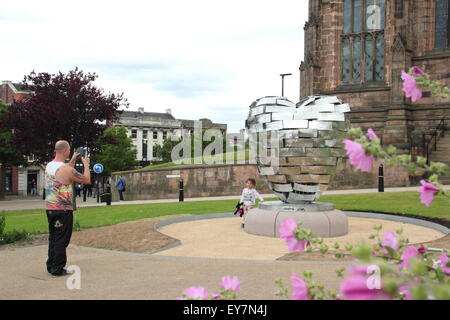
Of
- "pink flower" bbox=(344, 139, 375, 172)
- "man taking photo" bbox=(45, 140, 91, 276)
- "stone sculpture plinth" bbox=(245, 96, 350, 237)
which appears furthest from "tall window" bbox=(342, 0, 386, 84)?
"pink flower" bbox=(344, 139, 375, 172)

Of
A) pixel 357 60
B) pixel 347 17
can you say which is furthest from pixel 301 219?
pixel 347 17

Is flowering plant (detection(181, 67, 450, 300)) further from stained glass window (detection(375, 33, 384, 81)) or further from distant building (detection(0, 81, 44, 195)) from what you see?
distant building (detection(0, 81, 44, 195))

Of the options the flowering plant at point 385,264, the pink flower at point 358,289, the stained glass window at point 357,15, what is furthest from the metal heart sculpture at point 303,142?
the stained glass window at point 357,15

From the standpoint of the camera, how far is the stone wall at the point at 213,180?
26.6 metres

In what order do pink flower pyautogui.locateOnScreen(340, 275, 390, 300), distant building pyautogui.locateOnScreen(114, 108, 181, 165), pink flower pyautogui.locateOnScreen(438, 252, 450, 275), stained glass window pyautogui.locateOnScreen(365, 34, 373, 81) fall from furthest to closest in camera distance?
distant building pyautogui.locateOnScreen(114, 108, 181, 165) < stained glass window pyautogui.locateOnScreen(365, 34, 373, 81) < pink flower pyautogui.locateOnScreen(438, 252, 450, 275) < pink flower pyautogui.locateOnScreen(340, 275, 390, 300)

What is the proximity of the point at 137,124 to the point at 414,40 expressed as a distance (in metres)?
70.2

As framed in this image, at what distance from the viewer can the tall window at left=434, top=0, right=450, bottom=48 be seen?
98.0 ft

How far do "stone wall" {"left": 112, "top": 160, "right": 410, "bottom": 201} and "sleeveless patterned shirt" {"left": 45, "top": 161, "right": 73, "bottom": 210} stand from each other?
19.9 metres

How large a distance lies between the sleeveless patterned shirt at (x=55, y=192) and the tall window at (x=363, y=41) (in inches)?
1097

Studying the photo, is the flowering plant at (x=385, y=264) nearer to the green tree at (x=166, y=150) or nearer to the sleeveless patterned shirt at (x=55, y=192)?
the sleeveless patterned shirt at (x=55, y=192)
